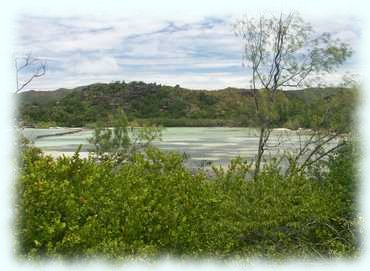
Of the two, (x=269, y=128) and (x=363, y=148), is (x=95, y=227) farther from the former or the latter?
(x=269, y=128)

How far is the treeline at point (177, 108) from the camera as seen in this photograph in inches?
711

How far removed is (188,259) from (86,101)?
31.6m

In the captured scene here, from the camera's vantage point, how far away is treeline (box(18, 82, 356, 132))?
1806 cm

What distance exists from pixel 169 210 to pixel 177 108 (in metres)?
47.3

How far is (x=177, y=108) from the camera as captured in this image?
5531 cm

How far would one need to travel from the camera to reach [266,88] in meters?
18.4

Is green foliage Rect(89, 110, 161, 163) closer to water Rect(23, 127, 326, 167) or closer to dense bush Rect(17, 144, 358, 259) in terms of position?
water Rect(23, 127, 326, 167)

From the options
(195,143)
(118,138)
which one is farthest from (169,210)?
(195,143)

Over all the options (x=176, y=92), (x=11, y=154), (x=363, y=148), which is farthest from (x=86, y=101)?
(x=11, y=154)

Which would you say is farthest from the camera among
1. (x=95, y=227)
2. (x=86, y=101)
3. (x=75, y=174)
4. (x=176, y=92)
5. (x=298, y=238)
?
(x=176, y=92)

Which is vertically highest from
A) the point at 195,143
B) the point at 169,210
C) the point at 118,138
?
the point at 118,138

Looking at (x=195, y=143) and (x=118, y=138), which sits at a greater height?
(x=118, y=138)

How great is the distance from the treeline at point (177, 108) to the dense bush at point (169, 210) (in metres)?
4.77

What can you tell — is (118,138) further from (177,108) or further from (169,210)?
(177,108)
